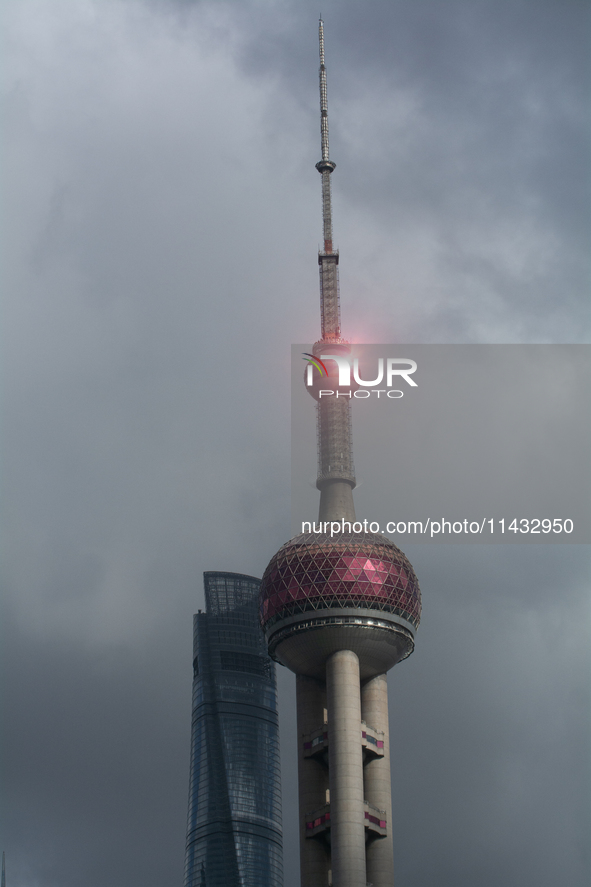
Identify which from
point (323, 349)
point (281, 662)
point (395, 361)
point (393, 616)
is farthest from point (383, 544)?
point (395, 361)

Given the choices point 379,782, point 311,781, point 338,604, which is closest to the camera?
point 338,604

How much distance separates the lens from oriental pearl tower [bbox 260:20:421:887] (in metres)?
161

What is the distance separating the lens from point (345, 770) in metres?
160

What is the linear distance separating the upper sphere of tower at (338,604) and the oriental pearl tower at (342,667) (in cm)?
16

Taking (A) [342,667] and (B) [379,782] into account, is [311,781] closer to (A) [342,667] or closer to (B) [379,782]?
(B) [379,782]

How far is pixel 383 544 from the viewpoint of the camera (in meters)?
179

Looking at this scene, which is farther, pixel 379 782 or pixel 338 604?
pixel 379 782

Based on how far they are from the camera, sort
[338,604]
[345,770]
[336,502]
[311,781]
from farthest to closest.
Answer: [336,502] < [311,781] < [338,604] < [345,770]

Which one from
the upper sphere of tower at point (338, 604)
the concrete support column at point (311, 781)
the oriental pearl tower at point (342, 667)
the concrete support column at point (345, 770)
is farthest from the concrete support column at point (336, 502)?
the concrete support column at point (311, 781)

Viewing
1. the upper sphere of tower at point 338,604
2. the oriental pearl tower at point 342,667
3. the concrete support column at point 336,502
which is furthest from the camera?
the concrete support column at point 336,502

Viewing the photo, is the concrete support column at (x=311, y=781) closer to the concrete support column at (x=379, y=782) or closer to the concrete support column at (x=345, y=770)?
the concrete support column at (x=379, y=782)

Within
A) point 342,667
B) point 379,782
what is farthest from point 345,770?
point 342,667

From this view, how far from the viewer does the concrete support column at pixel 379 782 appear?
162875mm

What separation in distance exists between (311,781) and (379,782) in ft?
35.0
